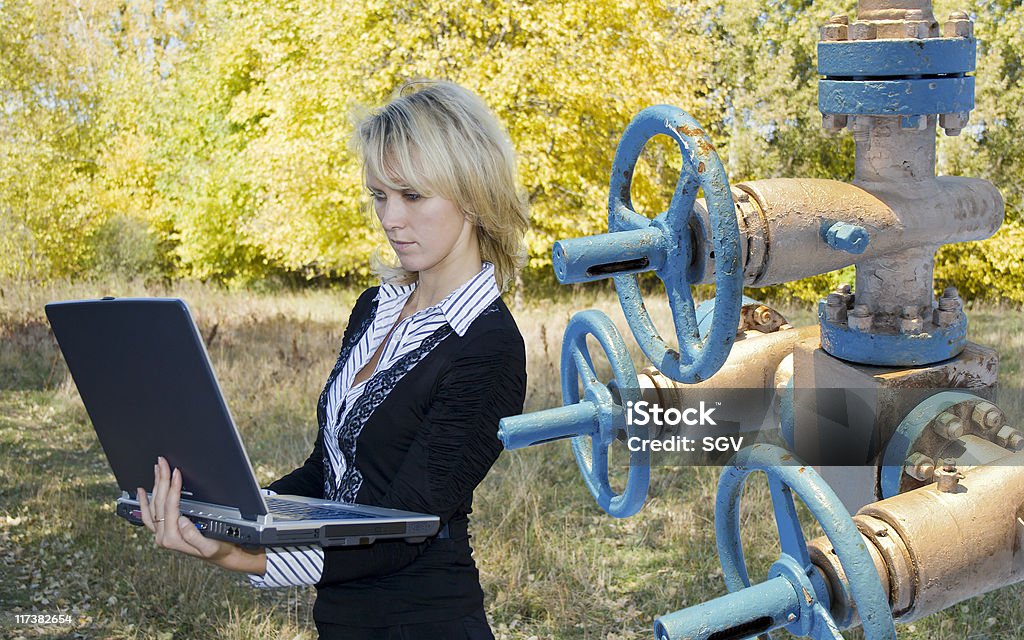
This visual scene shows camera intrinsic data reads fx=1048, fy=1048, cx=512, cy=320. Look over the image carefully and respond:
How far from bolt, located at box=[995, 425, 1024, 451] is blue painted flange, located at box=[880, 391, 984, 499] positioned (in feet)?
0.14

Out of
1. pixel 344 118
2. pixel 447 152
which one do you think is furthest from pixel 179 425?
pixel 344 118

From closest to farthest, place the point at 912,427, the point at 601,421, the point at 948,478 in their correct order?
1. the point at 948,478
2. the point at 912,427
3. the point at 601,421

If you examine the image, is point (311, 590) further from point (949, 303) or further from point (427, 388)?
point (949, 303)

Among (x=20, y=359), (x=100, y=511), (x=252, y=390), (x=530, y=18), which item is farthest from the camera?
(x=530, y=18)

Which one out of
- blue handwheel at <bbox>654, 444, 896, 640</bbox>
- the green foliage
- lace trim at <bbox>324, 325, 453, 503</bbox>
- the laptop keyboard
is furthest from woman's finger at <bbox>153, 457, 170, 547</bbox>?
the green foliage

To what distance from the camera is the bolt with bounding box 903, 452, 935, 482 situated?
1.11 meters

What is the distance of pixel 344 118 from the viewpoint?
8.30 metres

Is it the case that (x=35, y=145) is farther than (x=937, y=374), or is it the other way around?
(x=35, y=145)

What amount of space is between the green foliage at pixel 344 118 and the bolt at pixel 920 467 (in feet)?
28.5

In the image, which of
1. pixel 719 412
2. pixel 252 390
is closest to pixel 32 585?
pixel 252 390

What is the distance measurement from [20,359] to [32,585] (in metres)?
5.02

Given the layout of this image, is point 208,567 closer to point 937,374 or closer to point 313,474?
point 313,474

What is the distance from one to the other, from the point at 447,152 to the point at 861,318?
0.95 meters

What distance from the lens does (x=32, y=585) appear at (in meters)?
4.75
